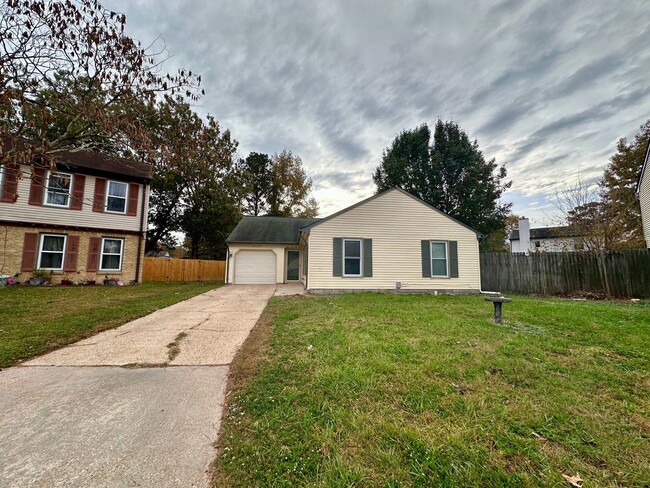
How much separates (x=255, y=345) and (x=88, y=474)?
257cm

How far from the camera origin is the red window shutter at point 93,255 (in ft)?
41.9

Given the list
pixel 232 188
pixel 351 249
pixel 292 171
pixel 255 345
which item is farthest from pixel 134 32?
pixel 292 171

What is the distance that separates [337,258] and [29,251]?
536 inches

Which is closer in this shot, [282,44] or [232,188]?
[282,44]

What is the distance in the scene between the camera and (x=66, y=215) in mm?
12461

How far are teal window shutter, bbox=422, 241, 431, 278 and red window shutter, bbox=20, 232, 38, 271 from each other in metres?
17.1

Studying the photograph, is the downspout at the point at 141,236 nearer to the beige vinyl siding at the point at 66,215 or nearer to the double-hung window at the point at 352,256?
the beige vinyl siding at the point at 66,215

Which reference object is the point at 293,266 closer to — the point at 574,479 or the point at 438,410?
the point at 438,410

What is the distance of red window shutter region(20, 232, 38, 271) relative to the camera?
11.5m

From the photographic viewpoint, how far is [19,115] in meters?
4.56

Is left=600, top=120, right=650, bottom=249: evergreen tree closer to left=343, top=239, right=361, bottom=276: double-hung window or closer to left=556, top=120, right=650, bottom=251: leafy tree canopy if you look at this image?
left=556, top=120, right=650, bottom=251: leafy tree canopy

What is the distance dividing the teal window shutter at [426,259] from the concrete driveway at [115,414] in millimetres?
8908

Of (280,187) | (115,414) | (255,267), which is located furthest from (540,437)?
(280,187)

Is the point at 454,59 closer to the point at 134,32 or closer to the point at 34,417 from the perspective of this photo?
the point at 134,32
